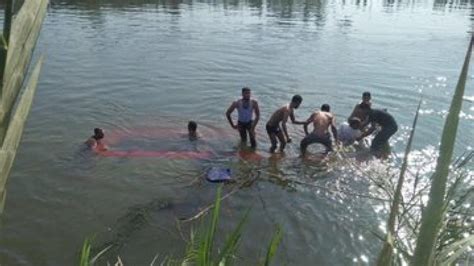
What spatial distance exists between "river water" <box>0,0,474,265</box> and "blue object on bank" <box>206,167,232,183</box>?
19cm

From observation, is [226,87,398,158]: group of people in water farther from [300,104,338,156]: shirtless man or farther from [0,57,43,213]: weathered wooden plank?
A: [0,57,43,213]: weathered wooden plank

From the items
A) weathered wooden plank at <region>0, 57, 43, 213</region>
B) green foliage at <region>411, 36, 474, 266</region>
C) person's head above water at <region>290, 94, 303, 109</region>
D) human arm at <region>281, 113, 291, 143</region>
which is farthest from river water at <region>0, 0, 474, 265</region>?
person's head above water at <region>290, 94, 303, 109</region>

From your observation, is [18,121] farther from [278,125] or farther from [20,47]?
[278,125]

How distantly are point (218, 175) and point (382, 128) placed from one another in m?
4.76

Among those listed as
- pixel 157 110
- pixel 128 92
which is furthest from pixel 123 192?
pixel 128 92

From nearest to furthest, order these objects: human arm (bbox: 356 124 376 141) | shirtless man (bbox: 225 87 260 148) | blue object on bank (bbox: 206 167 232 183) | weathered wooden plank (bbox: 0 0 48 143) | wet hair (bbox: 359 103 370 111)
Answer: weathered wooden plank (bbox: 0 0 48 143) → blue object on bank (bbox: 206 167 232 183) → shirtless man (bbox: 225 87 260 148) → human arm (bbox: 356 124 376 141) → wet hair (bbox: 359 103 370 111)

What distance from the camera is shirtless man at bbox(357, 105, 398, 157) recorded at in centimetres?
1245

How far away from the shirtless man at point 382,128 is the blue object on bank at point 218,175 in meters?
4.18

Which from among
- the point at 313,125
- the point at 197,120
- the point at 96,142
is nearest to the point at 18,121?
the point at 96,142

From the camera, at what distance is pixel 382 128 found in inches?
494

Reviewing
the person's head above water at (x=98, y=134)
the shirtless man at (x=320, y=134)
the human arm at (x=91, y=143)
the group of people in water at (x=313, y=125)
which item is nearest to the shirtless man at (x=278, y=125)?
the group of people in water at (x=313, y=125)

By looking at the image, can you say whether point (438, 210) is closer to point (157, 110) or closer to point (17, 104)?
point (17, 104)

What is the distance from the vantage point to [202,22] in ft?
116

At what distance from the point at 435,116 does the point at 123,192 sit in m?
10.4
